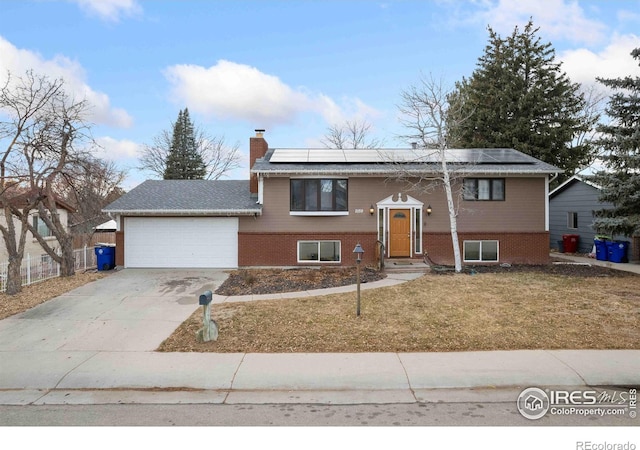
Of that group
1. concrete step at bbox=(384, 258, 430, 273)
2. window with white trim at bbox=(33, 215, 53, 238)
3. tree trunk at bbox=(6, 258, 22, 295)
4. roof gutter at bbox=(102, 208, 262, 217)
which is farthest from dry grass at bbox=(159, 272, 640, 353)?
window with white trim at bbox=(33, 215, 53, 238)

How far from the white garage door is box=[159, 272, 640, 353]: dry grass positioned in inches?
268

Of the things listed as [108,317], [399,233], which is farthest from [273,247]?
[108,317]

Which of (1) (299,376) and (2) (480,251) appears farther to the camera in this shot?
(2) (480,251)

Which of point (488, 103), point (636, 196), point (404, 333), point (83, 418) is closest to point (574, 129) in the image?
point (488, 103)

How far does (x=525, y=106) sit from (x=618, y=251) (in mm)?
14647

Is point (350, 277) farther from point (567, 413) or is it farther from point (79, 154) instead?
point (79, 154)

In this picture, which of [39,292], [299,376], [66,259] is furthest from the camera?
[66,259]

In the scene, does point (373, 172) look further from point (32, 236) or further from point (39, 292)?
point (32, 236)

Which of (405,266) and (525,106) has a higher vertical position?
(525,106)

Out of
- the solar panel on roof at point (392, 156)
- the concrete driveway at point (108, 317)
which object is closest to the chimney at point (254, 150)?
the solar panel on roof at point (392, 156)

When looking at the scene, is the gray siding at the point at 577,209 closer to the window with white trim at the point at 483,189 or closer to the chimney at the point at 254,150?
the window with white trim at the point at 483,189

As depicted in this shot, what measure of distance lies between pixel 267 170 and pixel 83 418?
38.4 feet

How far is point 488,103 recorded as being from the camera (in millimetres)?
29594

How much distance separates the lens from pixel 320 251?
1598 cm
